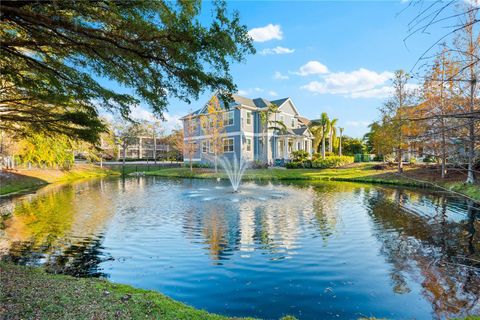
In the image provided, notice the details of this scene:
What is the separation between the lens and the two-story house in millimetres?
38031

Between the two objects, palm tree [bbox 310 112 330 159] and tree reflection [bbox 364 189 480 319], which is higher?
palm tree [bbox 310 112 330 159]

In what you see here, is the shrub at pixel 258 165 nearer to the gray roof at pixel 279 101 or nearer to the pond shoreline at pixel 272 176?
the pond shoreline at pixel 272 176

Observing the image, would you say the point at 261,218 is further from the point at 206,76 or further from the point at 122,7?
the point at 122,7

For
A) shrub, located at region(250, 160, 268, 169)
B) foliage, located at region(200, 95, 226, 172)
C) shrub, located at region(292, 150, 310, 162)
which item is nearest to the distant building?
foliage, located at region(200, 95, 226, 172)

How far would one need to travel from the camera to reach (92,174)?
41750mm

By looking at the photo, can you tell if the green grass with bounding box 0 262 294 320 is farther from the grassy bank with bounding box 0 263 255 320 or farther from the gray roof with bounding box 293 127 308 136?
the gray roof with bounding box 293 127 308 136

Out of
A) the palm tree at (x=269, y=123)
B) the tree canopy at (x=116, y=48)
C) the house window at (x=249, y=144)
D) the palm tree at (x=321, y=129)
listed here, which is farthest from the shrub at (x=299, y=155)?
the tree canopy at (x=116, y=48)

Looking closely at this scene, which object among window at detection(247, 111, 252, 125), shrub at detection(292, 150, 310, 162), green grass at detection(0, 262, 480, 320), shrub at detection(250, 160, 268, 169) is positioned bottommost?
green grass at detection(0, 262, 480, 320)

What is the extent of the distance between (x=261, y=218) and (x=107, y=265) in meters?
6.53

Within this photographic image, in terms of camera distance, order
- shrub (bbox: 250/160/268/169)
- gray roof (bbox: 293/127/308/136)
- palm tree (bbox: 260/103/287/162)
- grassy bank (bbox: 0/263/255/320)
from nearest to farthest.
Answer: grassy bank (bbox: 0/263/255/320)
shrub (bbox: 250/160/268/169)
palm tree (bbox: 260/103/287/162)
gray roof (bbox: 293/127/308/136)

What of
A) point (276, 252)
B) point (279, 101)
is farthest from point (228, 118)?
point (276, 252)

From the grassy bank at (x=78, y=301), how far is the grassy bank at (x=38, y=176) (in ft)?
68.4

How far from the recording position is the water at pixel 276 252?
5.94 meters

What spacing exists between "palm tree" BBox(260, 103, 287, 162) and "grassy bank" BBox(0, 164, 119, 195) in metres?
22.5
